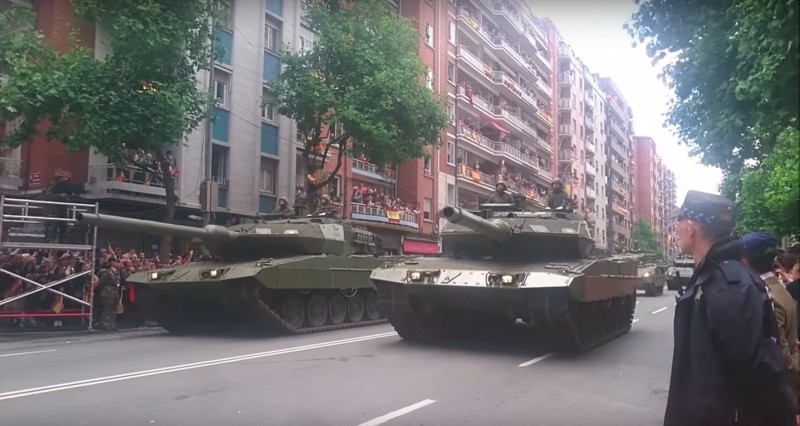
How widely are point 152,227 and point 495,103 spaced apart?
31.8m

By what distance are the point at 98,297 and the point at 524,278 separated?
836 centimetres

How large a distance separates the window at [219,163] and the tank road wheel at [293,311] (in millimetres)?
8954

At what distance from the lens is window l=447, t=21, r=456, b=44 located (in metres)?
33.5

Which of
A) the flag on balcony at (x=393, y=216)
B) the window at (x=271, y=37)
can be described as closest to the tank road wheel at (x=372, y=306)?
the window at (x=271, y=37)

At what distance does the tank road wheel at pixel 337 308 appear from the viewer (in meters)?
13.8

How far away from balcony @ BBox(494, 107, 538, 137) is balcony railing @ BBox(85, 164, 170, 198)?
24.3m

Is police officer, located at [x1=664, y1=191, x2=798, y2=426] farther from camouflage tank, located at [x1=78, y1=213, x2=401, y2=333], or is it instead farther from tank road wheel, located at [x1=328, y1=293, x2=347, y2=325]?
tank road wheel, located at [x1=328, y1=293, x2=347, y2=325]

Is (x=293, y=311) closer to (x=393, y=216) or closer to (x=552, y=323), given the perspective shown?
(x=552, y=323)

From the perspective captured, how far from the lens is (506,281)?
9.22 meters

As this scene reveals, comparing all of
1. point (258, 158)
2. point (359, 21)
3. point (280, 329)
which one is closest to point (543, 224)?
point (280, 329)

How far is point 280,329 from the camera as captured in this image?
12.2 metres

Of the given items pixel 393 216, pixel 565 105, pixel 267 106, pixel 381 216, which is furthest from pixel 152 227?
pixel 565 105

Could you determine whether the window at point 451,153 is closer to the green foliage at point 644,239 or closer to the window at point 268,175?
the green foliage at point 644,239

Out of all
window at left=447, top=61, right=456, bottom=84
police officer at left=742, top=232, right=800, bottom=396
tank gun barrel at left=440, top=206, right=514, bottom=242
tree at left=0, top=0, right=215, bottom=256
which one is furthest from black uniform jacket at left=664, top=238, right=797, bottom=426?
window at left=447, top=61, right=456, bottom=84
